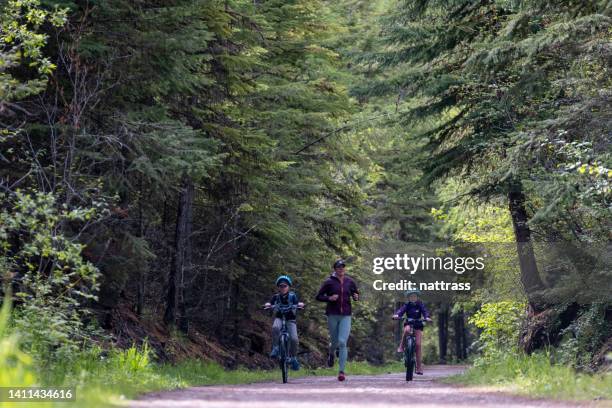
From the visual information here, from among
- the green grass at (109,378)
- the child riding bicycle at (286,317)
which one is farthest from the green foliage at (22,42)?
the child riding bicycle at (286,317)

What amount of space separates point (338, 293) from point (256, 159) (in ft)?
14.4

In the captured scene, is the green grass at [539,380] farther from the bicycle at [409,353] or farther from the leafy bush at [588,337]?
the leafy bush at [588,337]

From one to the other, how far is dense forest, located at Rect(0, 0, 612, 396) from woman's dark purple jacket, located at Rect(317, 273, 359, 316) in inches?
111

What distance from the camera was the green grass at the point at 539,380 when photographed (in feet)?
34.3

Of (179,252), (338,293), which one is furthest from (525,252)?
(179,252)

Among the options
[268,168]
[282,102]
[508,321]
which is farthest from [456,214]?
[268,168]

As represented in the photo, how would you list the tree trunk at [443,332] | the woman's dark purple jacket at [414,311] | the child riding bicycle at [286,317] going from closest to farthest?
the child riding bicycle at [286,317], the woman's dark purple jacket at [414,311], the tree trunk at [443,332]

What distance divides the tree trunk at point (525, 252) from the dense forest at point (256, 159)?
0.05 m

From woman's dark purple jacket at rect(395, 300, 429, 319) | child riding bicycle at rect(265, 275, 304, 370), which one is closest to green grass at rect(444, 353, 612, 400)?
woman's dark purple jacket at rect(395, 300, 429, 319)

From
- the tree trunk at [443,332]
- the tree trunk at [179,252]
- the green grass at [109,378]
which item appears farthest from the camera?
the tree trunk at [443,332]

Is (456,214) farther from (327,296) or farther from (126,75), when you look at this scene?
(126,75)

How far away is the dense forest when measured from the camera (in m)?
14.0

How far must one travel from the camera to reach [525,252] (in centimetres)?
2022

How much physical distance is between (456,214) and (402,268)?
11.7m
